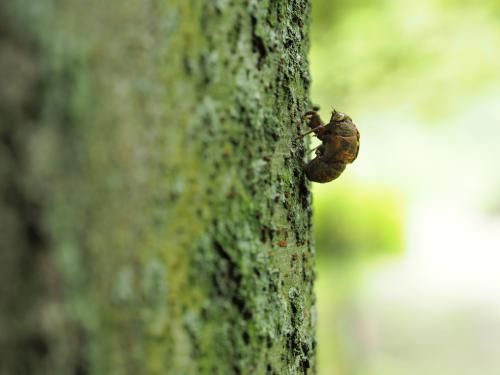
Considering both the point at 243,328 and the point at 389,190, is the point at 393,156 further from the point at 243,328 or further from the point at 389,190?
the point at 243,328

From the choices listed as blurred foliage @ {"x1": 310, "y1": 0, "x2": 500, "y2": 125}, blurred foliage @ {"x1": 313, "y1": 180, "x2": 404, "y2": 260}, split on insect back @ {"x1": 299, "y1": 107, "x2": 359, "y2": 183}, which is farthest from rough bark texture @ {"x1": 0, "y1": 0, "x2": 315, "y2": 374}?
blurred foliage @ {"x1": 313, "y1": 180, "x2": 404, "y2": 260}

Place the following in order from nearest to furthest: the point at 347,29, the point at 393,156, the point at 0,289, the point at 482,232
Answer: the point at 0,289
the point at 347,29
the point at 393,156
the point at 482,232

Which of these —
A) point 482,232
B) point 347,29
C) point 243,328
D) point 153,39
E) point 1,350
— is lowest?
point 1,350

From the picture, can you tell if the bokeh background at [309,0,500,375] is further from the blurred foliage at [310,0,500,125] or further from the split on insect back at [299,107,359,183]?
the split on insect back at [299,107,359,183]

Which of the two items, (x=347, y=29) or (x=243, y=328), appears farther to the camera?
(x=347, y=29)

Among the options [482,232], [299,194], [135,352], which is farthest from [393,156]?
[135,352]

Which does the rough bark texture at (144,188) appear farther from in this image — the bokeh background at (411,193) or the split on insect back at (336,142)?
the bokeh background at (411,193)

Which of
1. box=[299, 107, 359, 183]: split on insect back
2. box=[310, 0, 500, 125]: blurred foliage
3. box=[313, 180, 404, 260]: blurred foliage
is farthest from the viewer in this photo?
box=[313, 180, 404, 260]: blurred foliage
